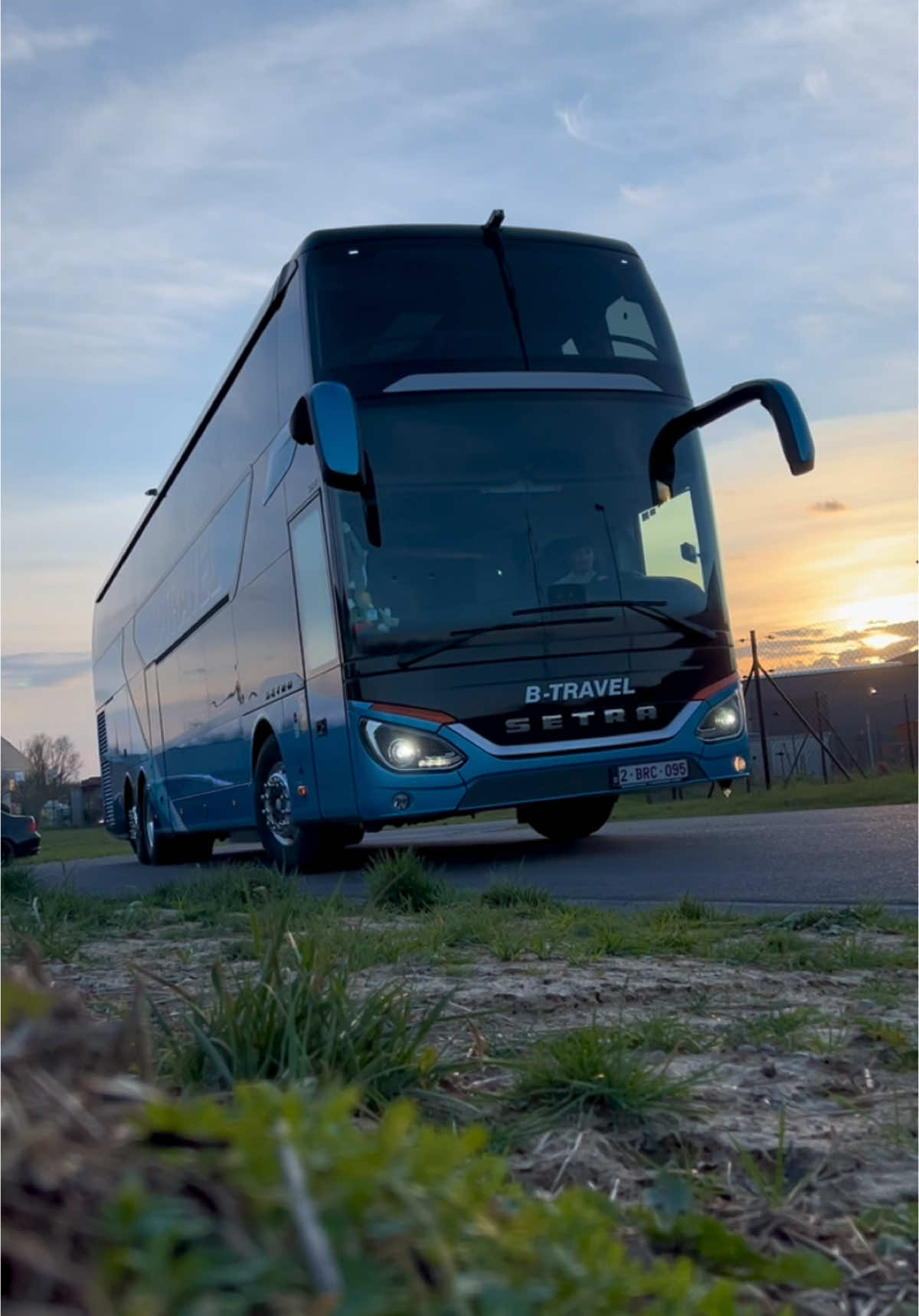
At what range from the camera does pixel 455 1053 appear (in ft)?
8.95

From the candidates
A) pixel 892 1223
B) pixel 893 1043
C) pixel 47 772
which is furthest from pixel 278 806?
pixel 47 772

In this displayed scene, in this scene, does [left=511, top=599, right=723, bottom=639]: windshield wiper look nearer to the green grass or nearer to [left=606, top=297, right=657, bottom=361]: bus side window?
[left=606, top=297, right=657, bottom=361]: bus side window

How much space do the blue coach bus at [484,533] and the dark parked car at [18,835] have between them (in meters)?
18.5

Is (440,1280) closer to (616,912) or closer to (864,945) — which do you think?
(864,945)

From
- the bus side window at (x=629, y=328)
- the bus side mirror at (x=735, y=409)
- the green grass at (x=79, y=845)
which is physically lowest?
the green grass at (x=79, y=845)

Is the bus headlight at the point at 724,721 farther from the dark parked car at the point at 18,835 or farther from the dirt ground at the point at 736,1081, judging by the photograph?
the dark parked car at the point at 18,835

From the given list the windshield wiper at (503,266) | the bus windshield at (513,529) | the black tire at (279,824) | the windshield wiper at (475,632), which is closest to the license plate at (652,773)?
the bus windshield at (513,529)

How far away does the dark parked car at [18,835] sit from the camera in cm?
2745

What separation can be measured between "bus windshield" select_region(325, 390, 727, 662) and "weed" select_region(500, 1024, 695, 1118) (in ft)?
21.8

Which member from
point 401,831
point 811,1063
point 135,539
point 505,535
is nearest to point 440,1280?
point 811,1063

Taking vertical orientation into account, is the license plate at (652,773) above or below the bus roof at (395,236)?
below

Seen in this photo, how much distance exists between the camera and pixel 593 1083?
2209 mm

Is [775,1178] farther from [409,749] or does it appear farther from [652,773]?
[652,773]

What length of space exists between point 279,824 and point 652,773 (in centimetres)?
334
